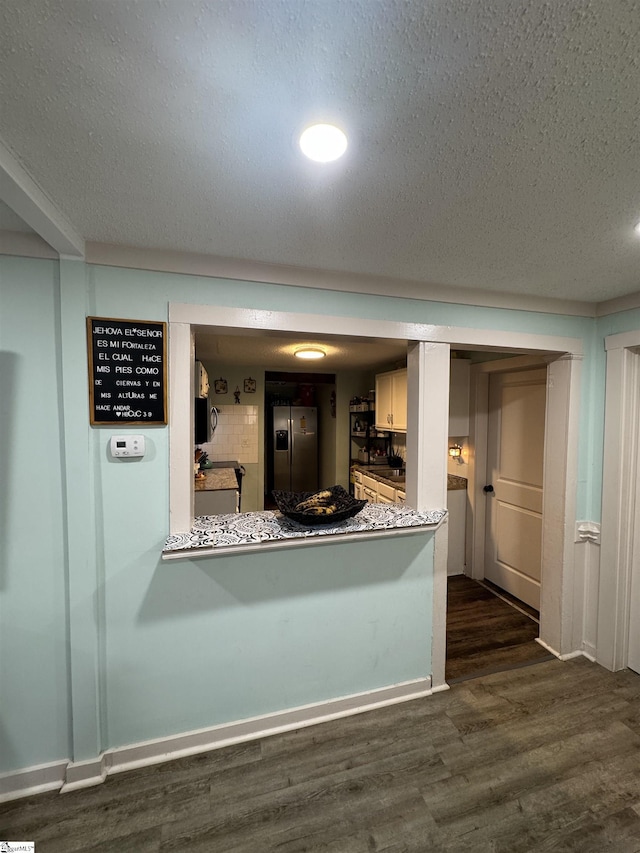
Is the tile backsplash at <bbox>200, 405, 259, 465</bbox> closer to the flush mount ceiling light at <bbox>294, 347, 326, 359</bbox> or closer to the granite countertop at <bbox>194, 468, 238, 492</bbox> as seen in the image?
the granite countertop at <bbox>194, 468, 238, 492</bbox>

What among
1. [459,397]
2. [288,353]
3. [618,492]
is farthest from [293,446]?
[618,492]

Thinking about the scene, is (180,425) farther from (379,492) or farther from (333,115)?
(379,492)

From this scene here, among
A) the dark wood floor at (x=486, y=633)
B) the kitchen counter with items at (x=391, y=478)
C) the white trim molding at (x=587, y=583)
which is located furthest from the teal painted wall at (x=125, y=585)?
the kitchen counter with items at (x=391, y=478)

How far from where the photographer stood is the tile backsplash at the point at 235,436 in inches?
194

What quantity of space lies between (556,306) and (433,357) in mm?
894

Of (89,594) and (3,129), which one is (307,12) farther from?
(89,594)

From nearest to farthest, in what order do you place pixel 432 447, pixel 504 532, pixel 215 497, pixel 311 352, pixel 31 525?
1. pixel 31 525
2. pixel 432 447
3. pixel 215 497
4. pixel 504 532
5. pixel 311 352

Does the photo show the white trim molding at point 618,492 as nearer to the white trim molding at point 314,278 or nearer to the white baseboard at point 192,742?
the white trim molding at point 314,278

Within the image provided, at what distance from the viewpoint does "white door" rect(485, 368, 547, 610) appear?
295 cm

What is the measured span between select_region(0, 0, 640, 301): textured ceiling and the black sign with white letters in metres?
0.37

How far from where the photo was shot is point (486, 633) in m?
2.67

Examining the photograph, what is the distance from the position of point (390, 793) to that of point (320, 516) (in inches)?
45.2

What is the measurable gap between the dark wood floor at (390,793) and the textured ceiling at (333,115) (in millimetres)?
2241

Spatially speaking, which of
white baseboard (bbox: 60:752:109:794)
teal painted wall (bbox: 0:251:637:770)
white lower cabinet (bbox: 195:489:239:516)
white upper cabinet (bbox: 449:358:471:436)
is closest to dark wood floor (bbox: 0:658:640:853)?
white baseboard (bbox: 60:752:109:794)
